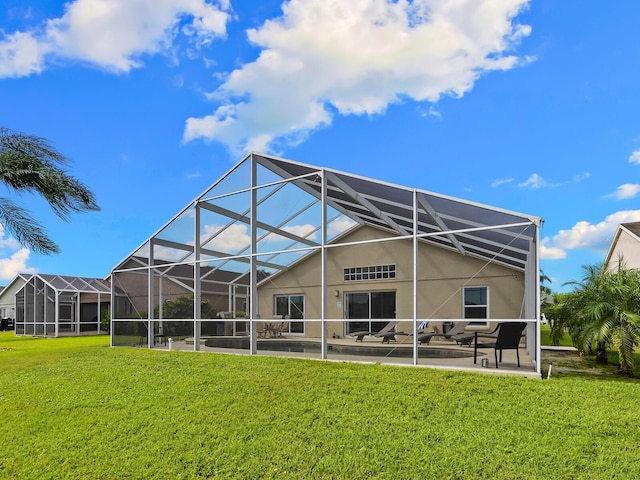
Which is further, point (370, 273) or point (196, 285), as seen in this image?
point (370, 273)

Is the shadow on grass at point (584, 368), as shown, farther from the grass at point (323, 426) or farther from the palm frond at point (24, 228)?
the palm frond at point (24, 228)

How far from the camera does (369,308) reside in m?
19.4

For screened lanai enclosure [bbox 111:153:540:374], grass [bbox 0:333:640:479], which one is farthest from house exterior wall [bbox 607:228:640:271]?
grass [bbox 0:333:640:479]

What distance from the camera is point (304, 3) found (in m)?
10.9

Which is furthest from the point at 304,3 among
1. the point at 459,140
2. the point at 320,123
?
the point at 459,140

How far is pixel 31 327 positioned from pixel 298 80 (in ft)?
88.8

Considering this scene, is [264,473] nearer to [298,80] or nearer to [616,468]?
[616,468]

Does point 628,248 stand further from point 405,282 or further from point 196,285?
point 196,285

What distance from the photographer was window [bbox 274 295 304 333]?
2064cm

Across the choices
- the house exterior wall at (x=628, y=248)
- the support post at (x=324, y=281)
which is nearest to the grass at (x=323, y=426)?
the support post at (x=324, y=281)

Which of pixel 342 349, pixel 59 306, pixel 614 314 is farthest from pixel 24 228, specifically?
pixel 59 306

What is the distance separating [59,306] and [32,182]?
19138 millimetres

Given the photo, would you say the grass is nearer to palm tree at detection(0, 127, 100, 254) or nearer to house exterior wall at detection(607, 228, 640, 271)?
palm tree at detection(0, 127, 100, 254)

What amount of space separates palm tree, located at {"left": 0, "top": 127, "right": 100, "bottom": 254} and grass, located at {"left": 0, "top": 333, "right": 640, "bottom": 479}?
414cm
